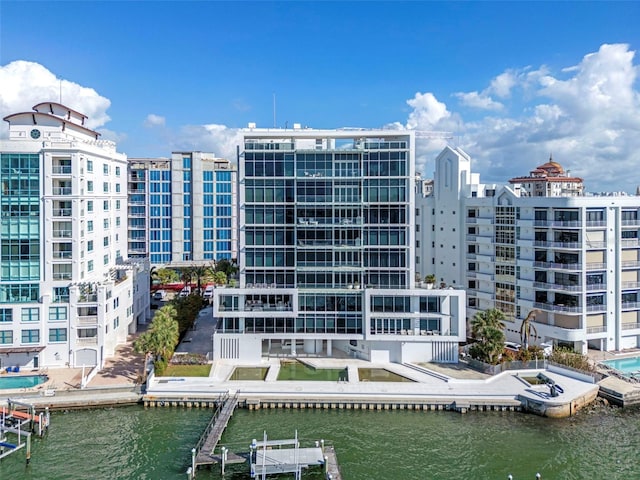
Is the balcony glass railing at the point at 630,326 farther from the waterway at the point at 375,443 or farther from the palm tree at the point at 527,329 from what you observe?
the waterway at the point at 375,443

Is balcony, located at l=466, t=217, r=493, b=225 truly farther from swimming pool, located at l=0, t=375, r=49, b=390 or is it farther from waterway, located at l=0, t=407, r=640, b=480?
swimming pool, located at l=0, t=375, r=49, b=390

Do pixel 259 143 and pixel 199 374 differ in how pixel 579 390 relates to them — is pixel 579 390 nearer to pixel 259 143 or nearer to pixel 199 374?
pixel 199 374

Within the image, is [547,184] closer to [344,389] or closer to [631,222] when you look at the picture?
[631,222]

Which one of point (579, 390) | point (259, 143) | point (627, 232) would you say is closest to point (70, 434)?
point (259, 143)

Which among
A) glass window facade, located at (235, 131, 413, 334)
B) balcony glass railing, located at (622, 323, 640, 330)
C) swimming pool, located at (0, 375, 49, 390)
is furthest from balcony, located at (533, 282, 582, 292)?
swimming pool, located at (0, 375, 49, 390)

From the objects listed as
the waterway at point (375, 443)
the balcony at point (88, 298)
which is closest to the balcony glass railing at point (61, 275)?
the balcony at point (88, 298)
